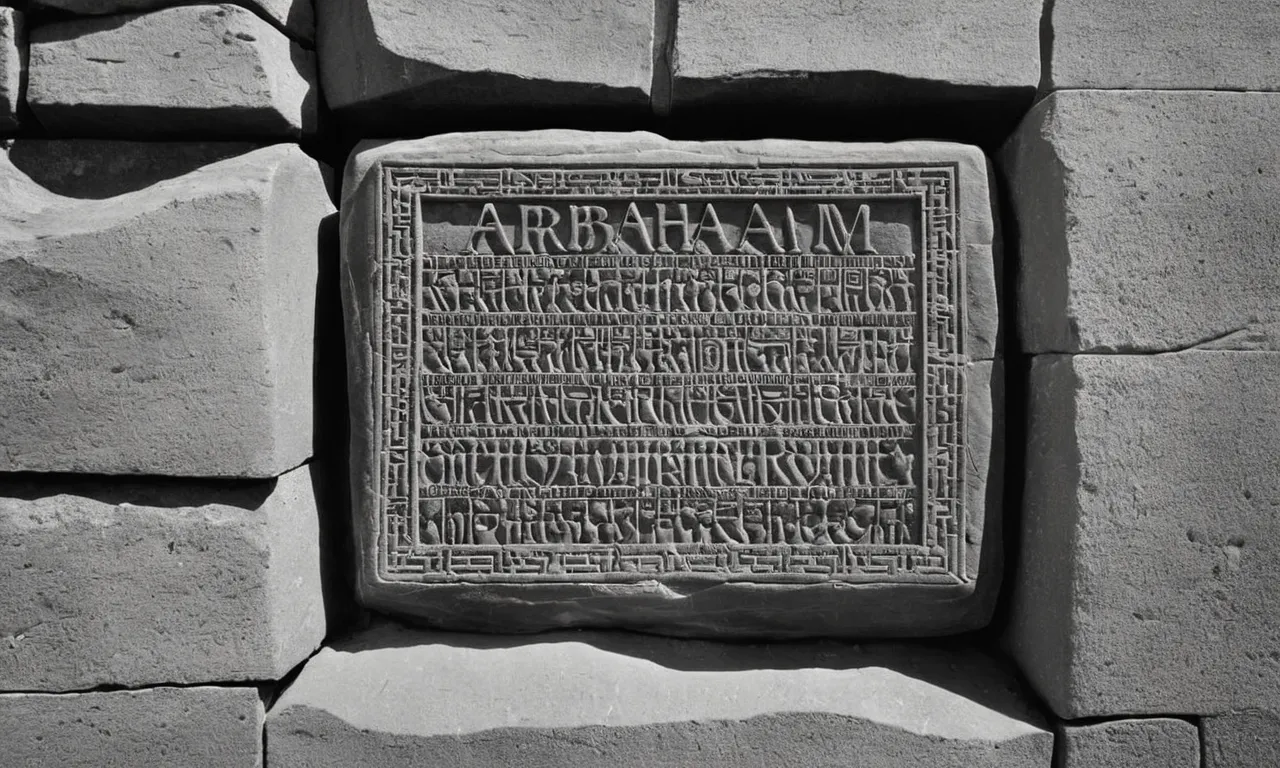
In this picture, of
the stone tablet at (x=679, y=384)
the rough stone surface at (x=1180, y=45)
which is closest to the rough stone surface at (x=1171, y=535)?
the stone tablet at (x=679, y=384)

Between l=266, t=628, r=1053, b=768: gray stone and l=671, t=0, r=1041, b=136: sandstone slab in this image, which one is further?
l=671, t=0, r=1041, b=136: sandstone slab

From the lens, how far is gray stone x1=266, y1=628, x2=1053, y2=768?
6.78 feet

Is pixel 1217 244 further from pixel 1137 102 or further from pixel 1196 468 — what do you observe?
pixel 1196 468

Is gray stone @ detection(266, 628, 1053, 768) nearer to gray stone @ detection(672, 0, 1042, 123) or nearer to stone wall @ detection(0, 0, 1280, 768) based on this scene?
stone wall @ detection(0, 0, 1280, 768)

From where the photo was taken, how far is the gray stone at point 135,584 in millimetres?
2064

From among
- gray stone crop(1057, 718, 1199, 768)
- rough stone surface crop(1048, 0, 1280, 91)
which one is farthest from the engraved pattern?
gray stone crop(1057, 718, 1199, 768)

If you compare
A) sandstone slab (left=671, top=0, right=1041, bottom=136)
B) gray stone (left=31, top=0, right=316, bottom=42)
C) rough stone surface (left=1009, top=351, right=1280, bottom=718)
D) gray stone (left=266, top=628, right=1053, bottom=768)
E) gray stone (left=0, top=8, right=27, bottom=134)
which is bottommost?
gray stone (left=266, top=628, right=1053, bottom=768)

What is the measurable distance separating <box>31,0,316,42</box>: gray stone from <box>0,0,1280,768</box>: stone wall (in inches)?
0.5

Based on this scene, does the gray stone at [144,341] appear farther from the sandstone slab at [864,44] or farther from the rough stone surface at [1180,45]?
the rough stone surface at [1180,45]

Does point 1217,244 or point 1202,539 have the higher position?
point 1217,244

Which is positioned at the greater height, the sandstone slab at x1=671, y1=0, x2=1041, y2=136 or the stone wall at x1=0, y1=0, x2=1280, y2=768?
the sandstone slab at x1=671, y1=0, x2=1041, y2=136

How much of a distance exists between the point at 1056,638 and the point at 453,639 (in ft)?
5.08

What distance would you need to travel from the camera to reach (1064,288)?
2.10 meters

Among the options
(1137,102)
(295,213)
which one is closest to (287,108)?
(295,213)
